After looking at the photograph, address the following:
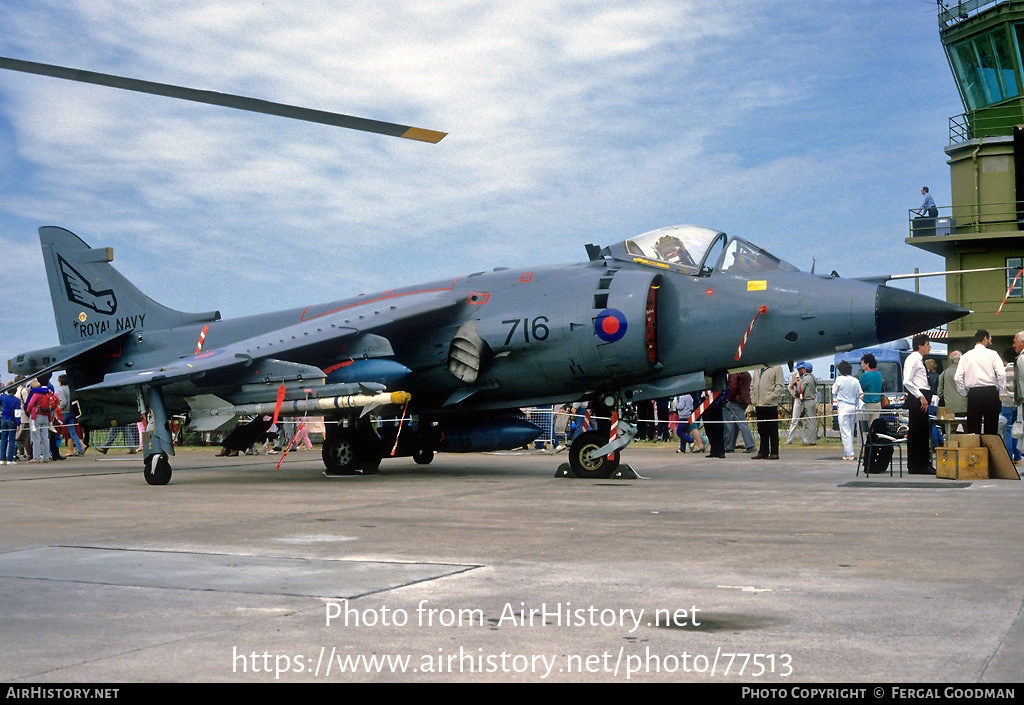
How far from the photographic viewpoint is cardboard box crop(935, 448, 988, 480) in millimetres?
12438

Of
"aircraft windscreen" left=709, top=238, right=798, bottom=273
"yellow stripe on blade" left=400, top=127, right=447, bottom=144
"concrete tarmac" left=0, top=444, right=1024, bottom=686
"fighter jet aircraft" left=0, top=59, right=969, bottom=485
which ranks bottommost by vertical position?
"concrete tarmac" left=0, top=444, right=1024, bottom=686

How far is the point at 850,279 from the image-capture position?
1189 centimetres

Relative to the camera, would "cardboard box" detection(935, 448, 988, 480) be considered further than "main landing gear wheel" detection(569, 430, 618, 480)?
No

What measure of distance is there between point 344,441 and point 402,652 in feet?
36.9

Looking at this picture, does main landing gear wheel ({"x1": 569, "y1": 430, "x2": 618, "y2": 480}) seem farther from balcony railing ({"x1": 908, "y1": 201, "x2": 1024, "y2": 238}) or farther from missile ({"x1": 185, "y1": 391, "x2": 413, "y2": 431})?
balcony railing ({"x1": 908, "y1": 201, "x2": 1024, "y2": 238})

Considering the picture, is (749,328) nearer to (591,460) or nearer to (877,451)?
(591,460)

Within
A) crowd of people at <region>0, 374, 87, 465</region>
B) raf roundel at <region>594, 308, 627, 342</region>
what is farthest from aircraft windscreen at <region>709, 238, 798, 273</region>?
crowd of people at <region>0, 374, 87, 465</region>

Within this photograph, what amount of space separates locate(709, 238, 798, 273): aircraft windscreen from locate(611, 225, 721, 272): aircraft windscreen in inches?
11.2

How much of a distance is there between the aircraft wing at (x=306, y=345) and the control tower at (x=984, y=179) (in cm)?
2528

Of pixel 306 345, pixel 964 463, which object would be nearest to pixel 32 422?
pixel 306 345

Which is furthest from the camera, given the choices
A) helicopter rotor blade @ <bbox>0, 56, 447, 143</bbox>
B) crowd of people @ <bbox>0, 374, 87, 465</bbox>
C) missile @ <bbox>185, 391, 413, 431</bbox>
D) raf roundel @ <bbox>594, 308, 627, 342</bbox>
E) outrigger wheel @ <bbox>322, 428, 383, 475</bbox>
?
→ crowd of people @ <bbox>0, 374, 87, 465</bbox>

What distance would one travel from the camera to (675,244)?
1288 cm

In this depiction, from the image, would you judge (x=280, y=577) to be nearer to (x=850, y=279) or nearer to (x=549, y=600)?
(x=549, y=600)
